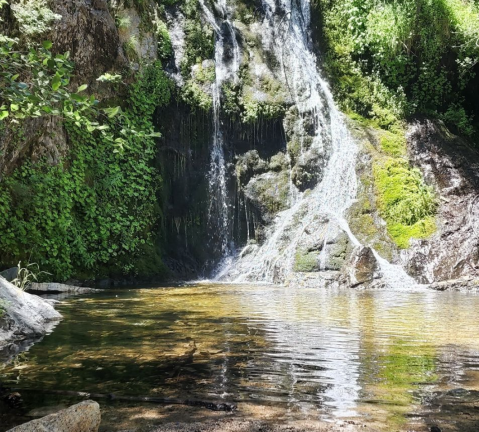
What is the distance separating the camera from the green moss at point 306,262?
13.3 metres

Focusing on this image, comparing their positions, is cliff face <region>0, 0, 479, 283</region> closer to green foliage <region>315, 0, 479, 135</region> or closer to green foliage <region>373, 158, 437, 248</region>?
green foliage <region>373, 158, 437, 248</region>

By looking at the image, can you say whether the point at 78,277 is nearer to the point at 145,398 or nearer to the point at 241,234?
the point at 241,234

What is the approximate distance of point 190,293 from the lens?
986cm

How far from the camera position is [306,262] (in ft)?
44.0

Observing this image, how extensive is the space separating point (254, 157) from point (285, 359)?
41.4 ft

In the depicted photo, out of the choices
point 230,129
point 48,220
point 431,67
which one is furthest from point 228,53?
point 48,220

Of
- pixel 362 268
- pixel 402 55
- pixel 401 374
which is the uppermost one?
pixel 402 55

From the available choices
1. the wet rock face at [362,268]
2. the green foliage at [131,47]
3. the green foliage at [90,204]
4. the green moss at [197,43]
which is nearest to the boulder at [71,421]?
the green foliage at [90,204]

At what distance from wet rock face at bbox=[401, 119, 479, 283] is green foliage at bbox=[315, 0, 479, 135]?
4.70 feet

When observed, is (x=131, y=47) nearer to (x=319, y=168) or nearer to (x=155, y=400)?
(x=319, y=168)

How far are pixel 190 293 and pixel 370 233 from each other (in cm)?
609

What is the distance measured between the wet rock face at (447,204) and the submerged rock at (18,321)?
9.14 m

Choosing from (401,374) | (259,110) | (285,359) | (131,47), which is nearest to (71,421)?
(285,359)

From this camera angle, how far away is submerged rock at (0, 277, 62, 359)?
4699 mm
